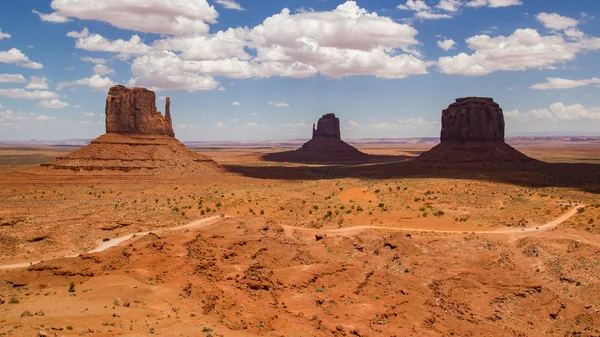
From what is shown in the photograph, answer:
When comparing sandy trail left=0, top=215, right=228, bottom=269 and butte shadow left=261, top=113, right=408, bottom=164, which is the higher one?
butte shadow left=261, top=113, right=408, bottom=164

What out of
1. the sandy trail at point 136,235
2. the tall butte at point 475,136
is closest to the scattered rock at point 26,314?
the sandy trail at point 136,235

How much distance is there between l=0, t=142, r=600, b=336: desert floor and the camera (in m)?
19.2

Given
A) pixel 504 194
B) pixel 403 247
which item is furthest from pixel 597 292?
pixel 504 194

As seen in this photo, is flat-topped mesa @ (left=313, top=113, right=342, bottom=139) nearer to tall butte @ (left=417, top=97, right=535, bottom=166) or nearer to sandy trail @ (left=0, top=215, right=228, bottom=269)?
tall butte @ (left=417, top=97, right=535, bottom=166)

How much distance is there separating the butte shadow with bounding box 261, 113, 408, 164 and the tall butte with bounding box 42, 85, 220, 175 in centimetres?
7690

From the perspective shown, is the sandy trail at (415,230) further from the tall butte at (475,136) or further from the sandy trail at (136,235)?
the tall butte at (475,136)

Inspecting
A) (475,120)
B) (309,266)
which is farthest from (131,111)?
(475,120)

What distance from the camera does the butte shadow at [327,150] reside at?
163m


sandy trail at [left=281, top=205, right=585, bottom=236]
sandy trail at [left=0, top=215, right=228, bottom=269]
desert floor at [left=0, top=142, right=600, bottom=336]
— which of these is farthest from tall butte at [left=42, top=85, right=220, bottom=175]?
sandy trail at [left=281, top=205, right=585, bottom=236]

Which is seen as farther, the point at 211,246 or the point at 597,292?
the point at 211,246

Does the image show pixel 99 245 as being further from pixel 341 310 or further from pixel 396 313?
pixel 396 313

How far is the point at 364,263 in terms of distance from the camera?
102ft

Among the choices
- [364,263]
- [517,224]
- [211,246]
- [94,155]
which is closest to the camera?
[211,246]

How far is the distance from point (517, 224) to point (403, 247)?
13523 millimetres
